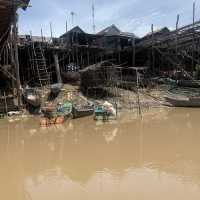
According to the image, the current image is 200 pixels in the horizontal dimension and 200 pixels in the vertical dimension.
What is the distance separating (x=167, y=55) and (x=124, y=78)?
126 inches

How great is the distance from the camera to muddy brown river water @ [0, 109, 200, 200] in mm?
7277

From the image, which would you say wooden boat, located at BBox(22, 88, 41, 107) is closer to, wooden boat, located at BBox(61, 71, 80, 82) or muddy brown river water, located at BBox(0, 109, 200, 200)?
muddy brown river water, located at BBox(0, 109, 200, 200)

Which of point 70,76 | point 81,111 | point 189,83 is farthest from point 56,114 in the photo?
point 189,83

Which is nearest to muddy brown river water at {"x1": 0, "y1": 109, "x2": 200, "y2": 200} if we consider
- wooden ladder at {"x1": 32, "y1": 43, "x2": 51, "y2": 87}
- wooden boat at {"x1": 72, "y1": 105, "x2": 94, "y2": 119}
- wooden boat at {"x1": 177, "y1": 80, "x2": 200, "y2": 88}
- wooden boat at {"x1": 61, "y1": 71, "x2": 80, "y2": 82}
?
wooden boat at {"x1": 72, "y1": 105, "x2": 94, "y2": 119}

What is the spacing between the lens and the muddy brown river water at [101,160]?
728 centimetres

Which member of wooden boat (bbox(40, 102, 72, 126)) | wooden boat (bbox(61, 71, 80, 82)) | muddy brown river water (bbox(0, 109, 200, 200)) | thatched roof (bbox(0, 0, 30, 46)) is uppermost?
thatched roof (bbox(0, 0, 30, 46))

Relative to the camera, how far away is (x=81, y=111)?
1647cm

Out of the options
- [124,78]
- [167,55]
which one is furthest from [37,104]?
[167,55]

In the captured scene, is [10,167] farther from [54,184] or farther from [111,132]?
[111,132]

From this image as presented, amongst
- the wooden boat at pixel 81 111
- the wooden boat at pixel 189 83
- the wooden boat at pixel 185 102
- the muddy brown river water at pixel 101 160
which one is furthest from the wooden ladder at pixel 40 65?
the wooden boat at pixel 189 83

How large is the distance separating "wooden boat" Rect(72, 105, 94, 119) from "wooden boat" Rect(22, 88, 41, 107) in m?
2.04

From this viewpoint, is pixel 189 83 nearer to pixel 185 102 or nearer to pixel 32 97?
pixel 185 102

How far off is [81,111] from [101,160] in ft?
23.2

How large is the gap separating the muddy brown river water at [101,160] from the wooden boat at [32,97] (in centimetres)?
227
